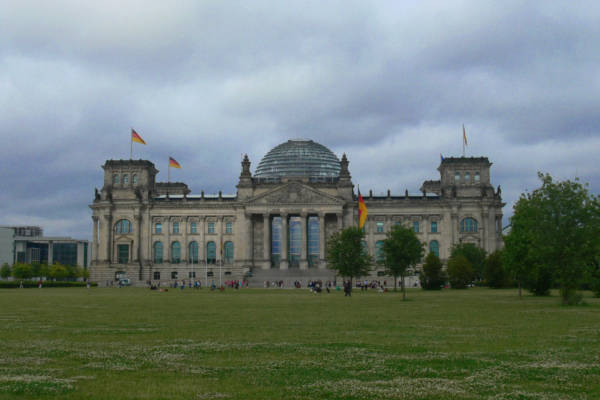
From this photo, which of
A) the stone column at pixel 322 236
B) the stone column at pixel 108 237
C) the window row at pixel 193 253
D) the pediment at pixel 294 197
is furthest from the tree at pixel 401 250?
the stone column at pixel 108 237

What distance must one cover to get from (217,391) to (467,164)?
13447cm

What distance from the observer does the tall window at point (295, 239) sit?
14305 cm

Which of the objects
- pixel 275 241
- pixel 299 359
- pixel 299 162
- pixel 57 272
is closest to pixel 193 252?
pixel 275 241

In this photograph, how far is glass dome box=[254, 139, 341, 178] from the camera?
525 ft

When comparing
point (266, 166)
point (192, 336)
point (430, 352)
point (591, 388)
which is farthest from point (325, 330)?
point (266, 166)

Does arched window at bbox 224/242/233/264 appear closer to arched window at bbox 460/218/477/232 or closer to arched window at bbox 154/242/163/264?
arched window at bbox 154/242/163/264

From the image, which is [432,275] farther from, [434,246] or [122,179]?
[122,179]

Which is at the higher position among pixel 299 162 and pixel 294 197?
pixel 299 162

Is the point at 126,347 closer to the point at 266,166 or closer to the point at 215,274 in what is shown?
the point at 215,274

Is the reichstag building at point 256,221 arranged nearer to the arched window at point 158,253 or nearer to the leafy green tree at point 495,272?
the arched window at point 158,253

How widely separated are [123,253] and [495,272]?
84608 millimetres

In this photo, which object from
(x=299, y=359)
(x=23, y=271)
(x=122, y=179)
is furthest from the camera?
(x=23, y=271)

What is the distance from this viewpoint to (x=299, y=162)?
161 metres

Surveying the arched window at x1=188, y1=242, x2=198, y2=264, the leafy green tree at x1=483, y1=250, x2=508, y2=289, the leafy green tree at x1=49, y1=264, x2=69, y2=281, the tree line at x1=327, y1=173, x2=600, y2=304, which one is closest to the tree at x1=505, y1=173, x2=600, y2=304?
the tree line at x1=327, y1=173, x2=600, y2=304
